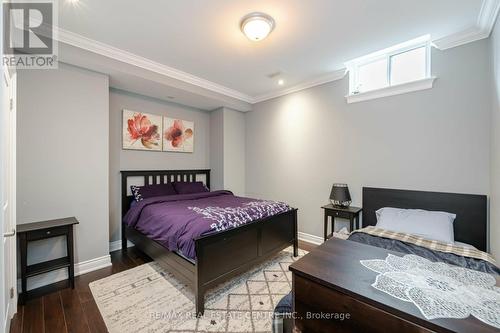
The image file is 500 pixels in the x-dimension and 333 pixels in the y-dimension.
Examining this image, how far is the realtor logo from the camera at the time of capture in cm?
196

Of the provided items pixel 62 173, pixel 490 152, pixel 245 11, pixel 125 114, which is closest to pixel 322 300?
pixel 245 11

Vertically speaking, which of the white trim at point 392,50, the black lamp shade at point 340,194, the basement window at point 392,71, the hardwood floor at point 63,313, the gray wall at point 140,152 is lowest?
the hardwood floor at point 63,313

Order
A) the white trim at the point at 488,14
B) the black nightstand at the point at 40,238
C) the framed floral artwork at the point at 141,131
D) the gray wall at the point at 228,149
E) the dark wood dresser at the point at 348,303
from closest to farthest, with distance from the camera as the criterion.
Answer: the dark wood dresser at the point at 348,303
the white trim at the point at 488,14
the black nightstand at the point at 40,238
the framed floral artwork at the point at 141,131
the gray wall at the point at 228,149

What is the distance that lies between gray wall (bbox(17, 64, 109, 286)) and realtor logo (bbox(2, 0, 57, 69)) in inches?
4.9

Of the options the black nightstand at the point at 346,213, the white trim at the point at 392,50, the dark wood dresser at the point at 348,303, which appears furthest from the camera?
the black nightstand at the point at 346,213

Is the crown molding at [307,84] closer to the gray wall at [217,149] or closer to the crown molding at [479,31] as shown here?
the gray wall at [217,149]

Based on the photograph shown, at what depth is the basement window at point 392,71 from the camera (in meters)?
2.66

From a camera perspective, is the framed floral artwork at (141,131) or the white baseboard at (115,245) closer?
the white baseboard at (115,245)

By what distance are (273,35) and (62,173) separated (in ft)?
9.44

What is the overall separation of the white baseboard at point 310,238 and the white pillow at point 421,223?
3.99 ft

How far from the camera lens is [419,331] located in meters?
0.82

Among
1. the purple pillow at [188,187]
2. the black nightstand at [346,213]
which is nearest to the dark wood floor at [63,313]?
the purple pillow at [188,187]

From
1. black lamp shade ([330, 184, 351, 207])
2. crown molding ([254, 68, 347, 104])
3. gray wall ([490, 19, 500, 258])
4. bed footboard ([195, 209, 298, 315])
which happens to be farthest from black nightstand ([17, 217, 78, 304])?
gray wall ([490, 19, 500, 258])

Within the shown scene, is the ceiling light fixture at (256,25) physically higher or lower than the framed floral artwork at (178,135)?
higher
